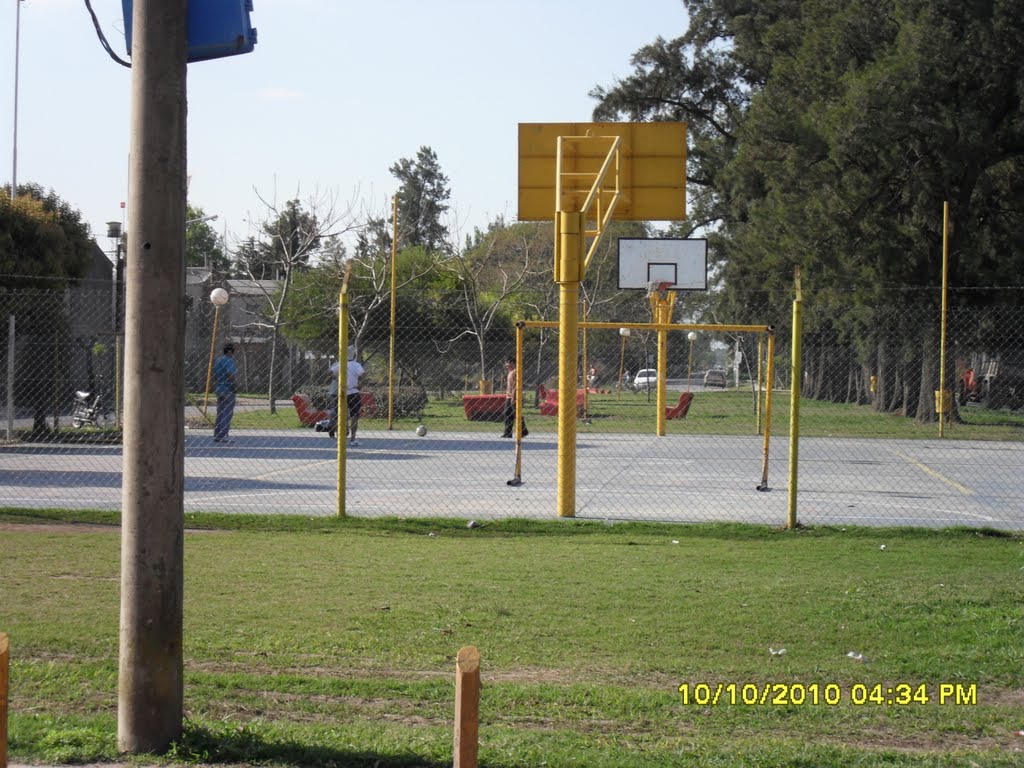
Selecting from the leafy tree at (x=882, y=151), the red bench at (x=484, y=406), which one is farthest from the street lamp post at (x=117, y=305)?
the leafy tree at (x=882, y=151)

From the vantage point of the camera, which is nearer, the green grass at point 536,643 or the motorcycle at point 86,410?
the green grass at point 536,643

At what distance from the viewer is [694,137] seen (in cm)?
4644

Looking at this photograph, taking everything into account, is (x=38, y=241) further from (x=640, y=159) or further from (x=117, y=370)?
(x=640, y=159)

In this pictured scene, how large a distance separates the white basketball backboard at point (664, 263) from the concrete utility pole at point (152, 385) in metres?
17.0

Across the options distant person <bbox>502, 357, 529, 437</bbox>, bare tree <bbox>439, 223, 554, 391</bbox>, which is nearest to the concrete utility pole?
distant person <bbox>502, 357, 529, 437</bbox>

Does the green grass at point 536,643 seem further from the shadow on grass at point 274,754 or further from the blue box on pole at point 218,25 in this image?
the blue box on pole at point 218,25

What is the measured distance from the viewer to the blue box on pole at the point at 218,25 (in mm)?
5016

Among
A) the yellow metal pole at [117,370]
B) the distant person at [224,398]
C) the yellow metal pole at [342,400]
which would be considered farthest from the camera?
the distant person at [224,398]

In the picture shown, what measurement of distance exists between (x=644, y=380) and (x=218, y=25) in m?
29.3

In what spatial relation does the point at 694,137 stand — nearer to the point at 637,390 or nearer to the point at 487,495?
the point at 637,390

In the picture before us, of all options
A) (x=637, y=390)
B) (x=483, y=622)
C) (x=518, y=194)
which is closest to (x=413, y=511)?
(x=518, y=194)

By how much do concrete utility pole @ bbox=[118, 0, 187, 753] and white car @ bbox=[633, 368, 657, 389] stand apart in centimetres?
2597

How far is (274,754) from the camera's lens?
4.87 m

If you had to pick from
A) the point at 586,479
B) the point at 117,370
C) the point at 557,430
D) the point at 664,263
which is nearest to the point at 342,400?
the point at 586,479
